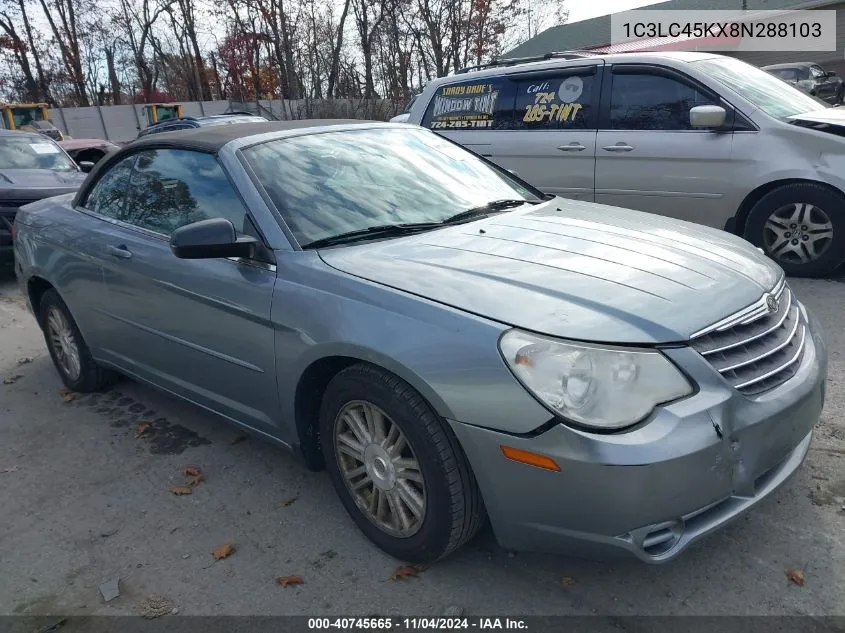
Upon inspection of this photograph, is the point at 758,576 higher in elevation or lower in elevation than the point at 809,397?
lower

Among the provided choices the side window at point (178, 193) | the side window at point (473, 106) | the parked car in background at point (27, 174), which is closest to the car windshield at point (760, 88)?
the side window at point (473, 106)

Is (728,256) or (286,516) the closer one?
(728,256)

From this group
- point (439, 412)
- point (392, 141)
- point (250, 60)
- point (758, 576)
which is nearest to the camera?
point (439, 412)

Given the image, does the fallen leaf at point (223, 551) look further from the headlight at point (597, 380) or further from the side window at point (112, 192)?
the side window at point (112, 192)

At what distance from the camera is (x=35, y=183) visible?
8539 mm

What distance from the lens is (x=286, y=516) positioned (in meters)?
3.01

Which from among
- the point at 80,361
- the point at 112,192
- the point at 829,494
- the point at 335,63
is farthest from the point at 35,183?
the point at 335,63

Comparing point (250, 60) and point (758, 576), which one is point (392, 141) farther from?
point (250, 60)

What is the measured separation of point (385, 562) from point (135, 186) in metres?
2.51

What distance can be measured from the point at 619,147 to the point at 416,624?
4.93 m

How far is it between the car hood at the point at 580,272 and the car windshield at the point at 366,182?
0.22 m

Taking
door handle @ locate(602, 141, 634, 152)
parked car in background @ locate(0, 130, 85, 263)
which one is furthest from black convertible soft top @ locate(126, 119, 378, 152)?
parked car in background @ locate(0, 130, 85, 263)

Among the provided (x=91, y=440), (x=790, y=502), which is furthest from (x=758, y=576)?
(x=91, y=440)

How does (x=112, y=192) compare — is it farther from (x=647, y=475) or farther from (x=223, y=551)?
(x=647, y=475)
